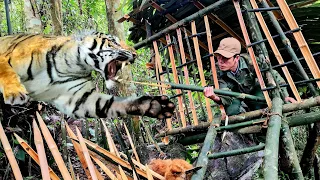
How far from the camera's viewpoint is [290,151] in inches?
97.0

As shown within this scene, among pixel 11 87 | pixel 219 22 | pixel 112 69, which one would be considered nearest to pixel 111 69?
pixel 112 69

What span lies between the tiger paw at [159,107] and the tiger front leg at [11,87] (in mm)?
788

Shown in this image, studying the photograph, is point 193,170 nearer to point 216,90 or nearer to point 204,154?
point 204,154

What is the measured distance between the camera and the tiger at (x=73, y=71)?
101 inches

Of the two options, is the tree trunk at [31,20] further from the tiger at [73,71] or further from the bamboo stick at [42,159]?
the bamboo stick at [42,159]

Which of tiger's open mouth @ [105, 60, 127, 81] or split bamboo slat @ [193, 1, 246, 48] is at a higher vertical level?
split bamboo slat @ [193, 1, 246, 48]

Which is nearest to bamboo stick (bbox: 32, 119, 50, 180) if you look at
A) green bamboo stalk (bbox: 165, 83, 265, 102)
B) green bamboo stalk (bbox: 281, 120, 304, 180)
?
green bamboo stalk (bbox: 165, 83, 265, 102)

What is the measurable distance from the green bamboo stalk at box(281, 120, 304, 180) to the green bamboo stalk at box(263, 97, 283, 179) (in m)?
0.12

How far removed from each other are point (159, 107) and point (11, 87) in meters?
0.95

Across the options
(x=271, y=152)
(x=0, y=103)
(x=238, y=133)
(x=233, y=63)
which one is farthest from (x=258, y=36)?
(x=0, y=103)

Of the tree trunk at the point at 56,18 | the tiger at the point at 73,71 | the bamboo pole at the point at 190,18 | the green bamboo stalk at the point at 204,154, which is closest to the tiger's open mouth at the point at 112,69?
the tiger at the point at 73,71

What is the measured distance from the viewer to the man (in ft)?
10.7

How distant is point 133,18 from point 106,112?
145cm

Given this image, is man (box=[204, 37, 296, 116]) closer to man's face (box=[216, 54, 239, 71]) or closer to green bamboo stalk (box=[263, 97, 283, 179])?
man's face (box=[216, 54, 239, 71])
